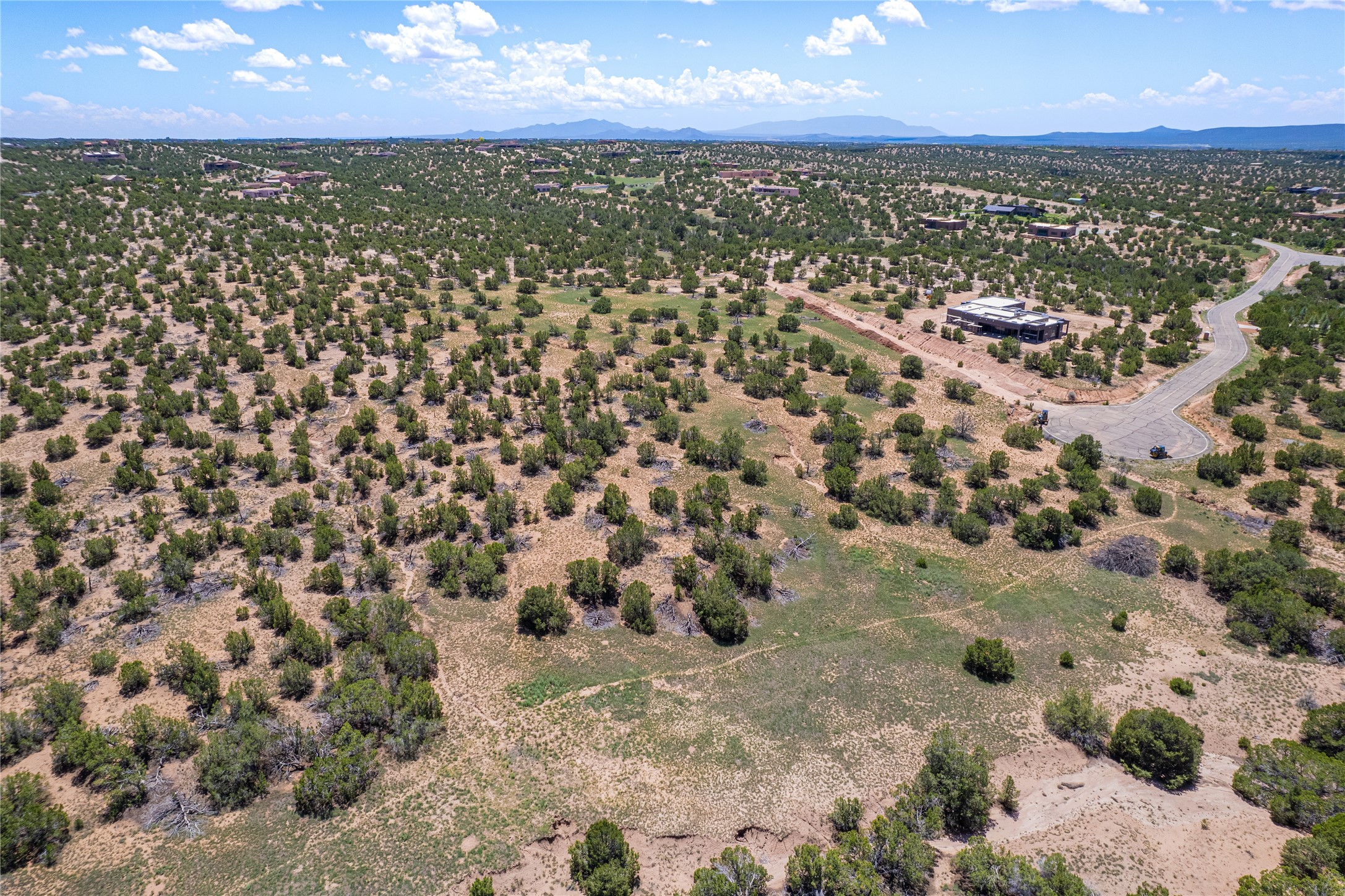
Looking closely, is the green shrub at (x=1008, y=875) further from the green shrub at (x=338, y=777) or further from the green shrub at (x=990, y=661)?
the green shrub at (x=338, y=777)

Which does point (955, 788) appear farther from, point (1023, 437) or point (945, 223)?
point (945, 223)

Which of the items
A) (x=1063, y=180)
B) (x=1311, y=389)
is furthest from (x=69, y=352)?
(x=1063, y=180)

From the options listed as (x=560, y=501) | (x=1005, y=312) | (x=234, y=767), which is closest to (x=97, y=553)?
(x=234, y=767)

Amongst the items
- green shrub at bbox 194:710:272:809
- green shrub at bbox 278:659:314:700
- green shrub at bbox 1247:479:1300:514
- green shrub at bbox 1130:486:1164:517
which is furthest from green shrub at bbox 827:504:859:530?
green shrub at bbox 194:710:272:809

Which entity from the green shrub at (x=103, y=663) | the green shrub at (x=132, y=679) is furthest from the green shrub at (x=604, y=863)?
the green shrub at (x=103, y=663)

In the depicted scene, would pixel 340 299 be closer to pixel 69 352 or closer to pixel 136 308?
pixel 136 308

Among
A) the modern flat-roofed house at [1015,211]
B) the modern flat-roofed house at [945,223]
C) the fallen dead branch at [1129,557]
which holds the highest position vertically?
the modern flat-roofed house at [1015,211]

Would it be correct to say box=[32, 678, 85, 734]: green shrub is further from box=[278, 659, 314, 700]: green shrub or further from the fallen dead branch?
the fallen dead branch
